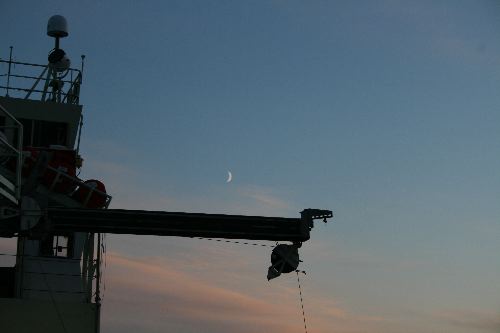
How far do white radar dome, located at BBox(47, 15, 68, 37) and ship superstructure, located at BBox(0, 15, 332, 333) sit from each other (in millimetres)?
47

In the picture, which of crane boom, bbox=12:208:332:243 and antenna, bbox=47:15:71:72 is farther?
antenna, bbox=47:15:71:72

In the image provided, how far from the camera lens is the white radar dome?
37094 mm

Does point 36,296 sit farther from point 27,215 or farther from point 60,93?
point 60,93

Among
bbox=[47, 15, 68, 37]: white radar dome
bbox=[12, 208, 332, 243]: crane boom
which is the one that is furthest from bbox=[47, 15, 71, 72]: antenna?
bbox=[12, 208, 332, 243]: crane boom

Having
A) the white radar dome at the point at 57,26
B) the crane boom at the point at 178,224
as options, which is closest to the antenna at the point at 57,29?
the white radar dome at the point at 57,26

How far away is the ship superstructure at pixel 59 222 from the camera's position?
2338 cm

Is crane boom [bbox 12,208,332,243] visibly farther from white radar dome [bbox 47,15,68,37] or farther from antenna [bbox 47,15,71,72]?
white radar dome [bbox 47,15,68,37]

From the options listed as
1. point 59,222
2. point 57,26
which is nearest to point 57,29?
point 57,26

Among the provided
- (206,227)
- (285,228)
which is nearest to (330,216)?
(285,228)

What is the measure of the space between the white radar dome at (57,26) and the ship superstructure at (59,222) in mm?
47

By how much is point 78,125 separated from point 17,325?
376 inches

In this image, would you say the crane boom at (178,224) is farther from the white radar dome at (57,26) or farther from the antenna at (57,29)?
the white radar dome at (57,26)

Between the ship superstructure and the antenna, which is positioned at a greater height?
the antenna

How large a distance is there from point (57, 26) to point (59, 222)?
1637 centimetres
